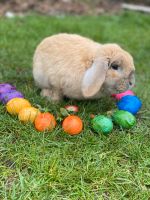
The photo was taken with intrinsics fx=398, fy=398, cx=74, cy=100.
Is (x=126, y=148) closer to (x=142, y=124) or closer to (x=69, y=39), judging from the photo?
(x=142, y=124)

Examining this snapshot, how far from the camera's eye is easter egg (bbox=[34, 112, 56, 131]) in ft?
9.99

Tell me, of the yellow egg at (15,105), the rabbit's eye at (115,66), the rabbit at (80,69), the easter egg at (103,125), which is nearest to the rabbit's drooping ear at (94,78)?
the rabbit at (80,69)

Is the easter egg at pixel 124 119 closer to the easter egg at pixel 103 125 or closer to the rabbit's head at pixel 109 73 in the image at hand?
the easter egg at pixel 103 125

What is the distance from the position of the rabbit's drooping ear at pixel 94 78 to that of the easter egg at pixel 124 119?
274 mm

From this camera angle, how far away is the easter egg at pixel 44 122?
120 inches

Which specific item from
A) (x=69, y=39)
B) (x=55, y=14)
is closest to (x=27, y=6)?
(x=55, y=14)

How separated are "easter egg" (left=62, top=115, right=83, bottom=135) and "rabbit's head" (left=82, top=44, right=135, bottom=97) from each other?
0.86 ft

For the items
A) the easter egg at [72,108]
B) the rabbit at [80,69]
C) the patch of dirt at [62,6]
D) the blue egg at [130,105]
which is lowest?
the patch of dirt at [62,6]

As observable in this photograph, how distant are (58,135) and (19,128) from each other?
1.01ft

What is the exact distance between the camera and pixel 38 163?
274cm

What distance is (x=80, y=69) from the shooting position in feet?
11.3

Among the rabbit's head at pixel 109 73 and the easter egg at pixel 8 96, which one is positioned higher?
the rabbit's head at pixel 109 73

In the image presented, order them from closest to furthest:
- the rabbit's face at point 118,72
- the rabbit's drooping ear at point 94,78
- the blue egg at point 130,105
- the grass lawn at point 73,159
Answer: the grass lawn at point 73,159
the rabbit's drooping ear at point 94,78
the rabbit's face at point 118,72
the blue egg at point 130,105

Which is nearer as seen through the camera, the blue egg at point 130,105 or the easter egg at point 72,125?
the easter egg at point 72,125
